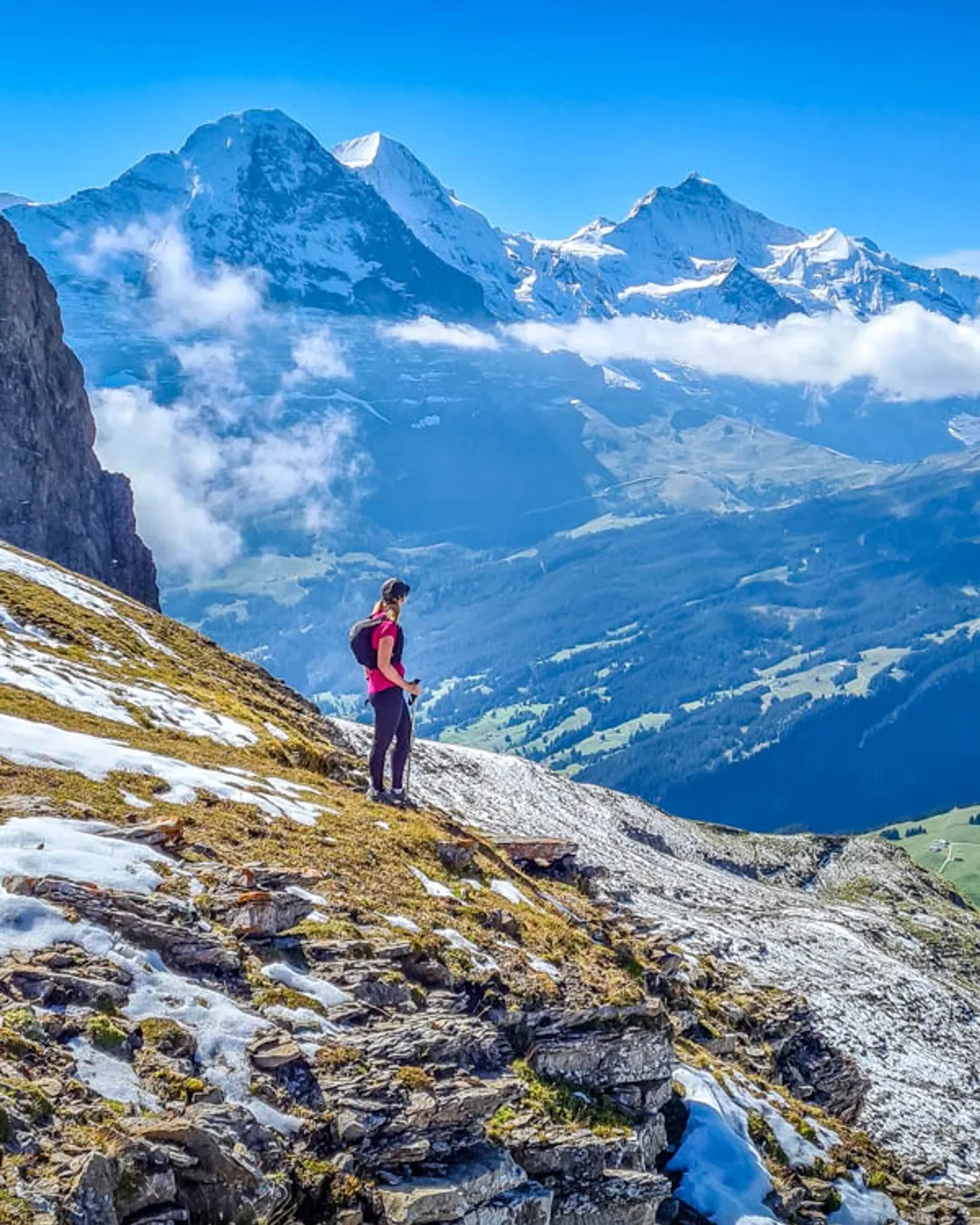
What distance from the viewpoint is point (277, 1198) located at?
12.0 m

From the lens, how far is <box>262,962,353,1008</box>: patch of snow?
1565 cm

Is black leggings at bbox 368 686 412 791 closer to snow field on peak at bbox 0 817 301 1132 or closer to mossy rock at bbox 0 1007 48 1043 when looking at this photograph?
snow field on peak at bbox 0 817 301 1132

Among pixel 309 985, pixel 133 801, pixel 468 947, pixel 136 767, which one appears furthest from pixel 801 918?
pixel 309 985

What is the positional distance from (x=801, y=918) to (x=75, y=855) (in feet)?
164

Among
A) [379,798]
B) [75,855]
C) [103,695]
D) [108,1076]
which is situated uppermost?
[103,695]

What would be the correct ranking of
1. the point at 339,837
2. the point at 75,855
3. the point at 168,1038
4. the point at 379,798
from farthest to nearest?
the point at 379,798
the point at 339,837
the point at 75,855
the point at 168,1038

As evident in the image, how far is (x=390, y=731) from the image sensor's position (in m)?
28.2

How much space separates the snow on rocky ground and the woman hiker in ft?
60.3

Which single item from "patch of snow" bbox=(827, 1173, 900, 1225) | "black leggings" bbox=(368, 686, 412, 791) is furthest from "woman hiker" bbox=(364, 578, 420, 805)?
"patch of snow" bbox=(827, 1173, 900, 1225)

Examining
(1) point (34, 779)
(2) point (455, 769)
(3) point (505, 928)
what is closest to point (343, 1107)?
(3) point (505, 928)

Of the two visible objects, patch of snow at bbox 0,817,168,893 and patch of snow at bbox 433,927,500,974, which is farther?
patch of snow at bbox 433,927,500,974

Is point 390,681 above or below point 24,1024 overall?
above

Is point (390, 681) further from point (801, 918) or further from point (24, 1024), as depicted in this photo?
point (801, 918)

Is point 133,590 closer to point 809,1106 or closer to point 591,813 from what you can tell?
point 591,813
